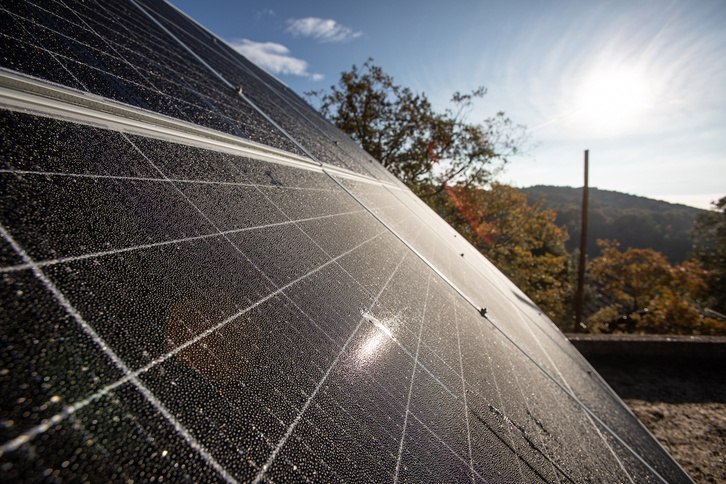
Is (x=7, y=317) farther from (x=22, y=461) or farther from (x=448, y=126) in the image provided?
(x=448, y=126)

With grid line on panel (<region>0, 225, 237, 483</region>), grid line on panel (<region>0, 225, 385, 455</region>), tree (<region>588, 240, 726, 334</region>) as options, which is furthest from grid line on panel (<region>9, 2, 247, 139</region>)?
tree (<region>588, 240, 726, 334</region>)

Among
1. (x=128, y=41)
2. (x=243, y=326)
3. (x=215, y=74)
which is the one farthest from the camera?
(x=215, y=74)

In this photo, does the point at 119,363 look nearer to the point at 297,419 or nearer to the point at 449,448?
the point at 297,419

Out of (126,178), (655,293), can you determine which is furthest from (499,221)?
(126,178)

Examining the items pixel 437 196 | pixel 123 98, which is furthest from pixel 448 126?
pixel 123 98

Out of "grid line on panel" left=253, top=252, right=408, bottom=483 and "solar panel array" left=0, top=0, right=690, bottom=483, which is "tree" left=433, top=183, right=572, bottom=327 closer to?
"solar panel array" left=0, top=0, right=690, bottom=483

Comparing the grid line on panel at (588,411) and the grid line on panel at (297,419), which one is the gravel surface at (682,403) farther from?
the grid line on panel at (297,419)

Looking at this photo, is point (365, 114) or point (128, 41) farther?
point (365, 114)

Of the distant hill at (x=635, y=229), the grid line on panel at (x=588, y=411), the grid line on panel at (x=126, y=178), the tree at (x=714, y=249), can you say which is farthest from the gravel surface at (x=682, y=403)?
the distant hill at (x=635, y=229)
